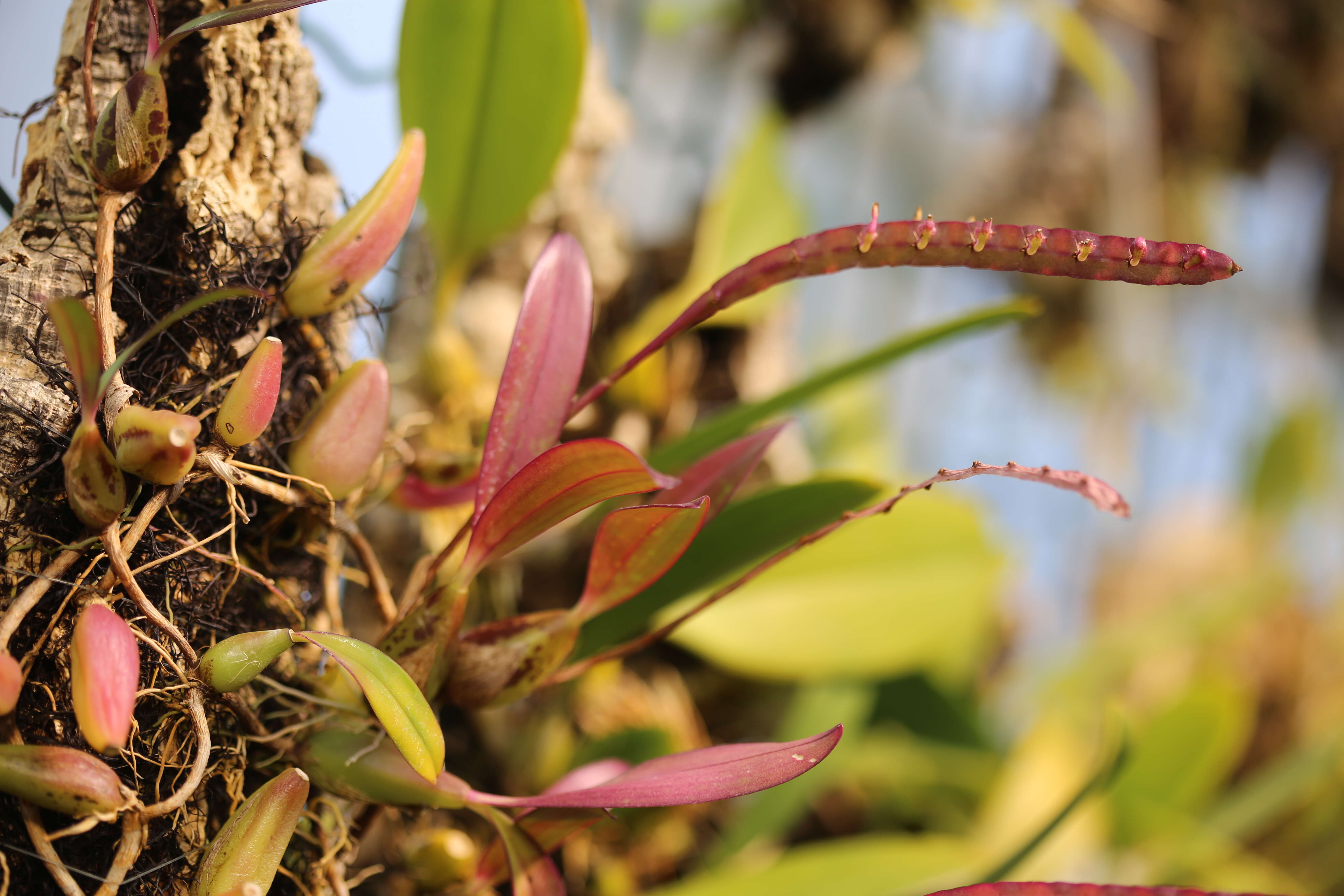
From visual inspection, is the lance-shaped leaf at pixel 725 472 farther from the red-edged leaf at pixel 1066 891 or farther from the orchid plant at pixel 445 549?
the red-edged leaf at pixel 1066 891

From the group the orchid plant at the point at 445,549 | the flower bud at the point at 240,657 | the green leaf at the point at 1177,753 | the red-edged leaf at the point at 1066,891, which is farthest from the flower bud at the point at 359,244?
the green leaf at the point at 1177,753

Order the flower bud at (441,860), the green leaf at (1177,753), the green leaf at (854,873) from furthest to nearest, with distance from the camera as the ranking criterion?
the green leaf at (1177,753) → the green leaf at (854,873) → the flower bud at (441,860)

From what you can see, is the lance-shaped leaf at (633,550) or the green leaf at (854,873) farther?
the green leaf at (854,873)

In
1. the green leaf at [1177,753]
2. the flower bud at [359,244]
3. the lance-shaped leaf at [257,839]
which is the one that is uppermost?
the flower bud at [359,244]

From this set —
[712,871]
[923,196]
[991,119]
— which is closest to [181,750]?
[712,871]

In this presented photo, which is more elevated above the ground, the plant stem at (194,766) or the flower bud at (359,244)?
the flower bud at (359,244)

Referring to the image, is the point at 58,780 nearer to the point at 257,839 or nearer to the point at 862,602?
the point at 257,839

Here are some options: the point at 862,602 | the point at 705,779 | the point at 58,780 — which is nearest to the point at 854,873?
the point at 862,602
